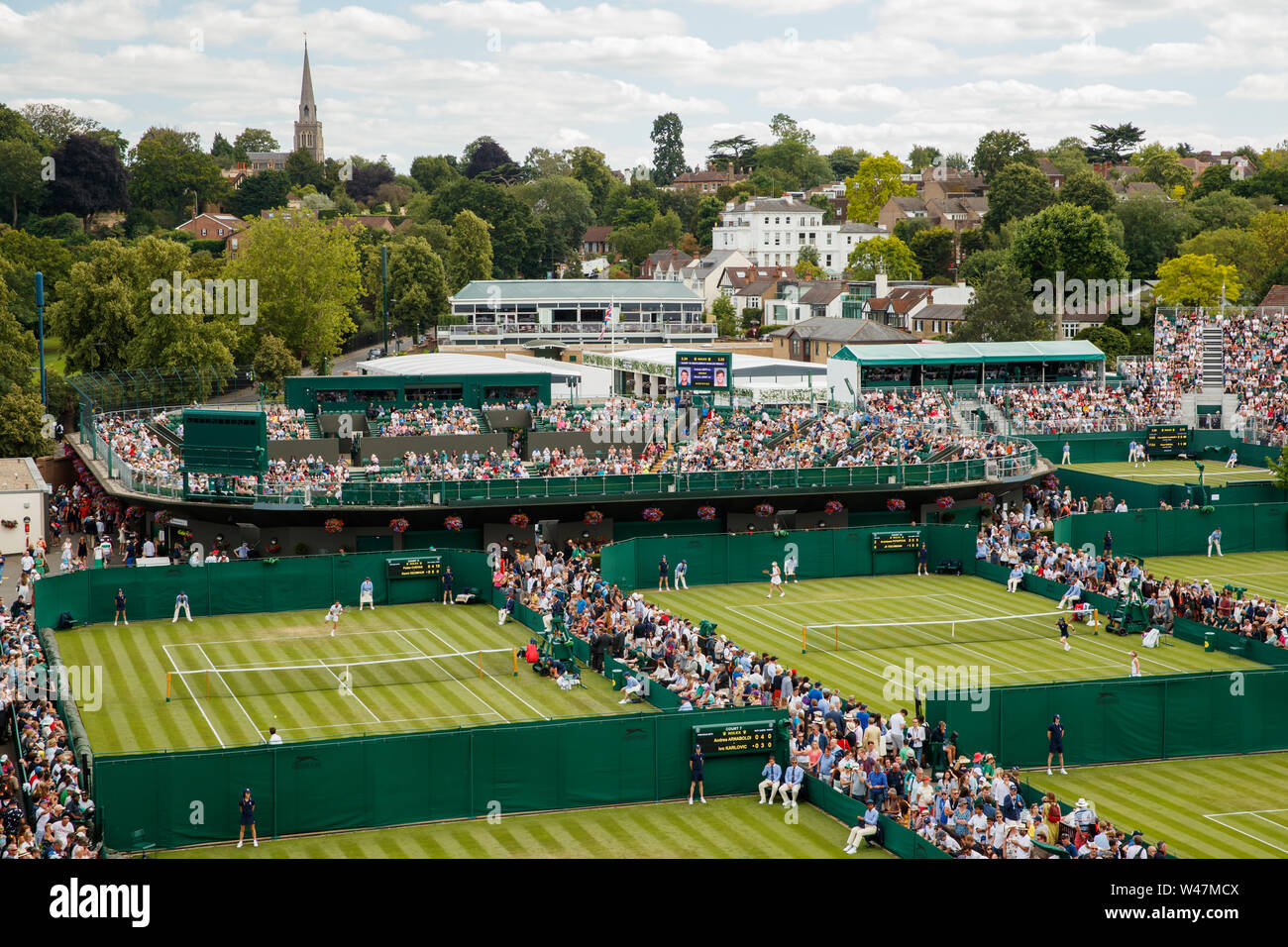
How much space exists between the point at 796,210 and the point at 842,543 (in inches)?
4527

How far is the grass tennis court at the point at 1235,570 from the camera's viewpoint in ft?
154

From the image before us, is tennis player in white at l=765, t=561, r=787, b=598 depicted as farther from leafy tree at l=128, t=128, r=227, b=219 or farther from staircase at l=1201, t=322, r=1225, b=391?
leafy tree at l=128, t=128, r=227, b=219

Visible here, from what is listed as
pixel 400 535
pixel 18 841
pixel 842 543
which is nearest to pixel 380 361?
pixel 400 535

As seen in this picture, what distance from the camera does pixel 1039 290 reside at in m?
102

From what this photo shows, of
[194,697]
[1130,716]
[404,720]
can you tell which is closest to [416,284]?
[194,697]

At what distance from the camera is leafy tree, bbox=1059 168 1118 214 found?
414 ft

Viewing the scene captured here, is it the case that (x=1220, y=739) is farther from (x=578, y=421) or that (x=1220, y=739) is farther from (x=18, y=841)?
(x=578, y=421)

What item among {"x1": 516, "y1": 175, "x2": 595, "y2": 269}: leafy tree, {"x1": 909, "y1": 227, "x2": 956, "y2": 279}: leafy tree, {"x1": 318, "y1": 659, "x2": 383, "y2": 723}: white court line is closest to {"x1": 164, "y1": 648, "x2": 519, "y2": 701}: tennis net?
{"x1": 318, "y1": 659, "x2": 383, "y2": 723}: white court line

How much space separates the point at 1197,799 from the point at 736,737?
877 cm

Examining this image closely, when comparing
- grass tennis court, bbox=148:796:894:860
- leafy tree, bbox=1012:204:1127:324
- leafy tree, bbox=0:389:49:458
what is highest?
leafy tree, bbox=1012:204:1127:324

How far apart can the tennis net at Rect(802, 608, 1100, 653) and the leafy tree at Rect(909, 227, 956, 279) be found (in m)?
106

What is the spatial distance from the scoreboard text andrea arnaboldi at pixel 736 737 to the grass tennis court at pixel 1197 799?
5.47 m

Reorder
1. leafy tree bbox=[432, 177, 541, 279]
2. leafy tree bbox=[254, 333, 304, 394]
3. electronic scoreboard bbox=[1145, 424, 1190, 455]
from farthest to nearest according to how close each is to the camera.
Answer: leafy tree bbox=[432, 177, 541, 279] < leafy tree bbox=[254, 333, 304, 394] < electronic scoreboard bbox=[1145, 424, 1190, 455]

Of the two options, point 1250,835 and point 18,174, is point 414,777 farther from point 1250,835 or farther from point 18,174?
point 18,174
